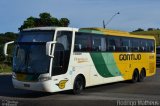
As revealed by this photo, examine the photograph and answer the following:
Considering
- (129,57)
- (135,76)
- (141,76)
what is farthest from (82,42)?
(141,76)

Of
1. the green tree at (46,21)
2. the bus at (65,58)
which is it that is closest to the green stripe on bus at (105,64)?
the bus at (65,58)

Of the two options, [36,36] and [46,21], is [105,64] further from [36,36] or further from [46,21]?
[46,21]

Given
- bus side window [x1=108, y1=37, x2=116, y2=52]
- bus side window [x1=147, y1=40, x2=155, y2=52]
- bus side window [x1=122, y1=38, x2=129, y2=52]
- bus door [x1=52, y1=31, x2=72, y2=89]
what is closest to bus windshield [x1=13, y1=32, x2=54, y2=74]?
bus door [x1=52, y1=31, x2=72, y2=89]

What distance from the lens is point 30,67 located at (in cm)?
1678

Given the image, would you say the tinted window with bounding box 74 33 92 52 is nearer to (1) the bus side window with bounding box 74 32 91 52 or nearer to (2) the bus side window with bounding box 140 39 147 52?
(1) the bus side window with bounding box 74 32 91 52

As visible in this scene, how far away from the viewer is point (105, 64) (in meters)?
20.8

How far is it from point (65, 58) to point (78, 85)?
5.10 feet

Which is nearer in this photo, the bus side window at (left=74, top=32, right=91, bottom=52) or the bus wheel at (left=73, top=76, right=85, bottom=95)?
the bus wheel at (left=73, top=76, right=85, bottom=95)

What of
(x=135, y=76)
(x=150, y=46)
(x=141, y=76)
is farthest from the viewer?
(x=150, y=46)

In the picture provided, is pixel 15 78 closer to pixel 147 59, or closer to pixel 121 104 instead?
pixel 121 104

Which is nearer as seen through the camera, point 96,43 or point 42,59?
point 42,59

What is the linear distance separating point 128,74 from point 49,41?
25.7 feet

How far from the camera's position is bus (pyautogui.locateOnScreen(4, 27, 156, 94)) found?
1658cm

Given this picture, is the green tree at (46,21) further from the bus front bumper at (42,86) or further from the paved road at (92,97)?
the bus front bumper at (42,86)
